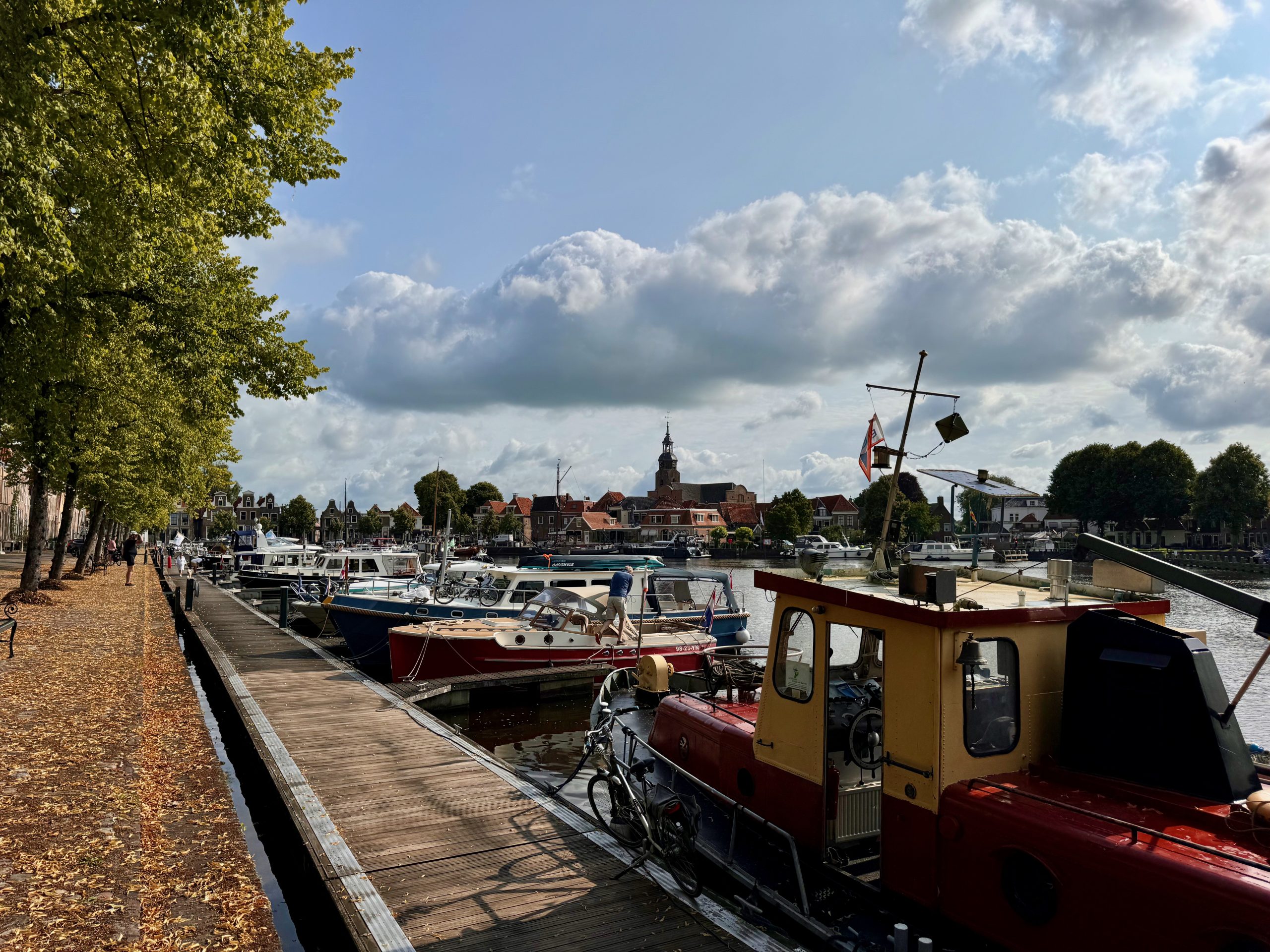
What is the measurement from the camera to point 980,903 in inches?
209

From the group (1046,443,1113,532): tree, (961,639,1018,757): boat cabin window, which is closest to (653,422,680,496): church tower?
(1046,443,1113,532): tree

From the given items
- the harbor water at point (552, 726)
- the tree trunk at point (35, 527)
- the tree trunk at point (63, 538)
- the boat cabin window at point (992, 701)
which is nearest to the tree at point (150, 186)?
the tree trunk at point (35, 527)

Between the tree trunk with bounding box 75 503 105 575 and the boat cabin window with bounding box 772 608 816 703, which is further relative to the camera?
the tree trunk with bounding box 75 503 105 575

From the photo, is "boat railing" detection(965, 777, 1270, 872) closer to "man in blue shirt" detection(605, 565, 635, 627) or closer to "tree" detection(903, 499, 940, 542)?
"man in blue shirt" detection(605, 565, 635, 627)

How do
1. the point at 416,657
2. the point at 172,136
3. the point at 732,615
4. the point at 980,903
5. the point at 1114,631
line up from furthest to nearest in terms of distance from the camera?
the point at 732,615, the point at 416,657, the point at 172,136, the point at 1114,631, the point at 980,903

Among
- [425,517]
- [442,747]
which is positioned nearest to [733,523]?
[425,517]

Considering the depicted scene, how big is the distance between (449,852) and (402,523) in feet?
518

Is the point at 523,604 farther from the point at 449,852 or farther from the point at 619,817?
the point at 449,852

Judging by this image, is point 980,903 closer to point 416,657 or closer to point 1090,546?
point 1090,546

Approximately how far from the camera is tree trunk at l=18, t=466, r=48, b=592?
24.1 metres

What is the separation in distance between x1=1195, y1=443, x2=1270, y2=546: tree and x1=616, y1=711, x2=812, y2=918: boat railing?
334 ft

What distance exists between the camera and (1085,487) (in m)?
94.1

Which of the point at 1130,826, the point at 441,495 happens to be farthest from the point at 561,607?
the point at 441,495

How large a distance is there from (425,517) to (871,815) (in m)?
148
